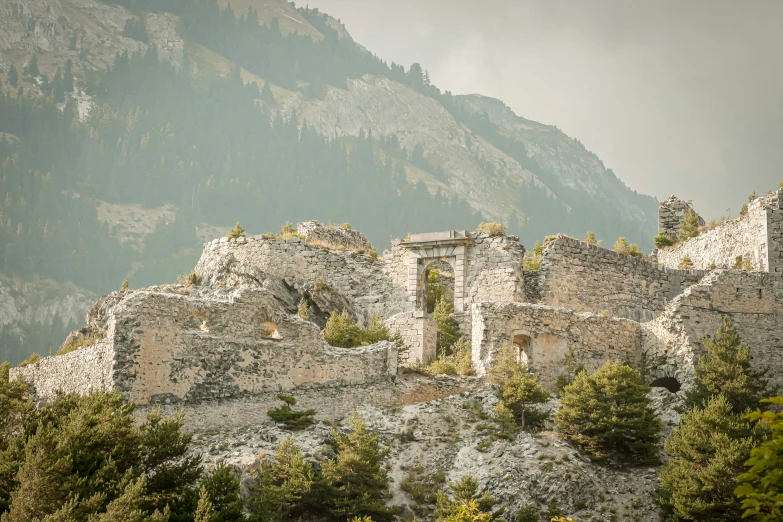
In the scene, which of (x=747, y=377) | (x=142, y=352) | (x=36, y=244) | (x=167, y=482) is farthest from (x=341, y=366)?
(x=36, y=244)

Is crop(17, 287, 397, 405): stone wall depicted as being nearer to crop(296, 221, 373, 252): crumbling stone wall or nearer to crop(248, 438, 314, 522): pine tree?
crop(248, 438, 314, 522): pine tree

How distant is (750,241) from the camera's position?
130ft

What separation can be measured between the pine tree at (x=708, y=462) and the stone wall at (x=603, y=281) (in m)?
12.0

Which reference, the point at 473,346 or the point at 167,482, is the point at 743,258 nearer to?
the point at 473,346

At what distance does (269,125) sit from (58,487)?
142126 millimetres

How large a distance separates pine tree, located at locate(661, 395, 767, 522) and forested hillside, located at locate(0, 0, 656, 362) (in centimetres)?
7525

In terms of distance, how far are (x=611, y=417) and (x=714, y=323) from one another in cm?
780

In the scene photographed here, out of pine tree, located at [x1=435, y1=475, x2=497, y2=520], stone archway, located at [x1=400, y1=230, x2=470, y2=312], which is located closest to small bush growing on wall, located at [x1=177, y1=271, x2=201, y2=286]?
stone archway, located at [x1=400, y1=230, x2=470, y2=312]

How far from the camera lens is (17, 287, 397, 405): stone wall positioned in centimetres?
2647

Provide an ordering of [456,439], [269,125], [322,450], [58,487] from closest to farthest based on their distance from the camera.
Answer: [58,487], [322,450], [456,439], [269,125]

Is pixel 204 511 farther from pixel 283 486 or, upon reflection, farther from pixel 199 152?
pixel 199 152

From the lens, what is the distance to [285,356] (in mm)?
28906

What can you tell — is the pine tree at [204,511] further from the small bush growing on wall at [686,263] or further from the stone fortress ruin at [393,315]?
the small bush growing on wall at [686,263]

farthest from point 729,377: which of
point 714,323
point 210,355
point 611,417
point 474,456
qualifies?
point 210,355
